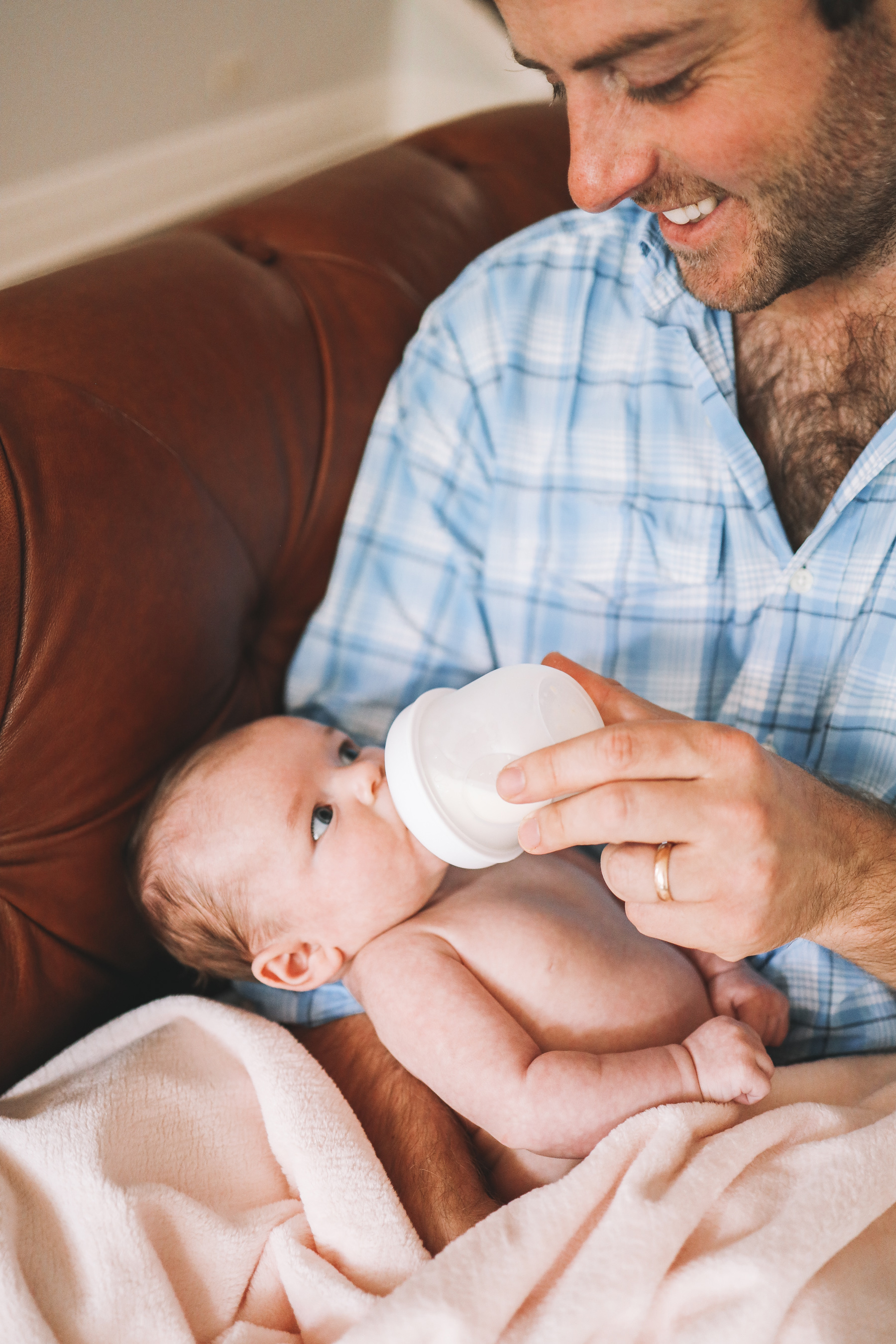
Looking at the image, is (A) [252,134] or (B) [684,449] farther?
(A) [252,134]

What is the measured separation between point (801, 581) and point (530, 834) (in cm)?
54

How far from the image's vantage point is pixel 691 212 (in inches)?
43.1

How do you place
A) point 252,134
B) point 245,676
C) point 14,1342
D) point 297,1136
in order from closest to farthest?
point 14,1342 < point 297,1136 < point 245,676 < point 252,134

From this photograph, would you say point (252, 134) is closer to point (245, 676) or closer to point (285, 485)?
point (285, 485)

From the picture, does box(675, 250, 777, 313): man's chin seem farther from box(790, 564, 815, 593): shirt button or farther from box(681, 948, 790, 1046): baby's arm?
box(681, 948, 790, 1046): baby's arm

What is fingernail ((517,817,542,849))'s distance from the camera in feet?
2.77

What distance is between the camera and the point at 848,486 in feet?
3.69


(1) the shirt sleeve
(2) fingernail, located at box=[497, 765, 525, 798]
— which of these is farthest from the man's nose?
(2) fingernail, located at box=[497, 765, 525, 798]

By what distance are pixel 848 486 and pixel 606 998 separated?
2.07ft

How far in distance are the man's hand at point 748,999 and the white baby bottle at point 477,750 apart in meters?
0.38

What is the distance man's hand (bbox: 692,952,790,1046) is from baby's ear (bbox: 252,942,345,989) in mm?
446

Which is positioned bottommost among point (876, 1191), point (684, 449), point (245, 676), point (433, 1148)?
point (433, 1148)

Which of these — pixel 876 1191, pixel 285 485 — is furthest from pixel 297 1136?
pixel 285 485

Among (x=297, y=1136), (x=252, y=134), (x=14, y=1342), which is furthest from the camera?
(x=252, y=134)
